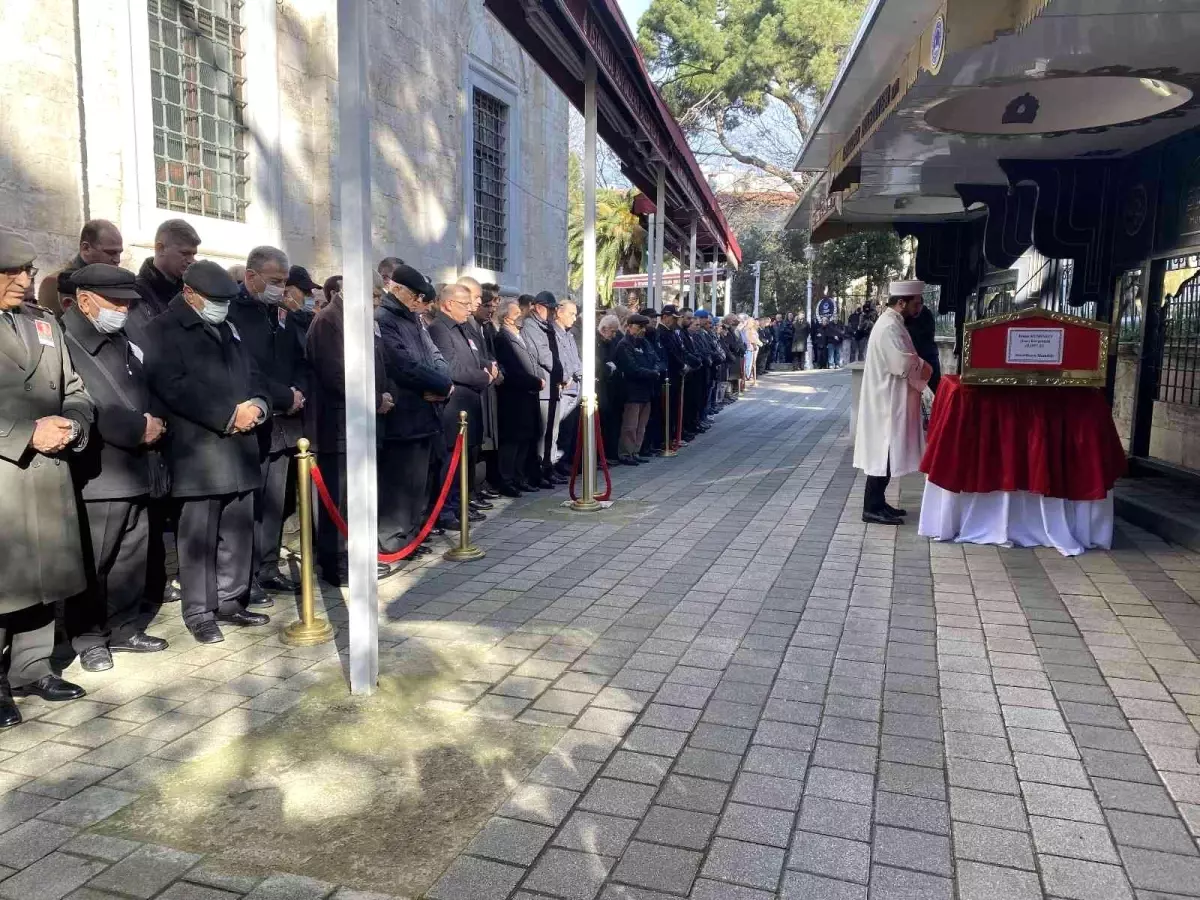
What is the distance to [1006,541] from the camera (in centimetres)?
674

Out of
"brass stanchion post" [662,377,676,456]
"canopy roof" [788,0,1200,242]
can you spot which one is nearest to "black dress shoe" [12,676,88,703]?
"canopy roof" [788,0,1200,242]

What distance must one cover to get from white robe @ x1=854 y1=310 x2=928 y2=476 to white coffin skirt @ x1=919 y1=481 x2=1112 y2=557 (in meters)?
0.46

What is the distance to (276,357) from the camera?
5465 millimetres

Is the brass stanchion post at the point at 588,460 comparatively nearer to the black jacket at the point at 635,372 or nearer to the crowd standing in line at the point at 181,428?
the crowd standing in line at the point at 181,428

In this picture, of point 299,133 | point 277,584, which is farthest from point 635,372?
point 277,584

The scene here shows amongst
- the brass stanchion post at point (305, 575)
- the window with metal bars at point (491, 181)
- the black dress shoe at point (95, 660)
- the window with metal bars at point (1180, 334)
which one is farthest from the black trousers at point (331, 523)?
the window with metal bars at point (491, 181)

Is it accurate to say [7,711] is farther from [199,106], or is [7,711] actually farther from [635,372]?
[635,372]

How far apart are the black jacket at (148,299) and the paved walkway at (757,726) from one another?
1572mm

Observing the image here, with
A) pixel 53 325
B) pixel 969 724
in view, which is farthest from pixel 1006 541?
pixel 53 325

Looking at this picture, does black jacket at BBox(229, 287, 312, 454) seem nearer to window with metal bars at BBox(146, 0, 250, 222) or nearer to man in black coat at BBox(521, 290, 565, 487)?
window with metal bars at BBox(146, 0, 250, 222)

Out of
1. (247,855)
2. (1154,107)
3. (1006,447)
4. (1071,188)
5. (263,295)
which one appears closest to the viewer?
(247,855)

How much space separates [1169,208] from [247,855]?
28.6 ft

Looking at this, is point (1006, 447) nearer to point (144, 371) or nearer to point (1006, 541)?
point (1006, 541)

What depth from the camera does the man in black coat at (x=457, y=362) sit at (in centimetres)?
709
